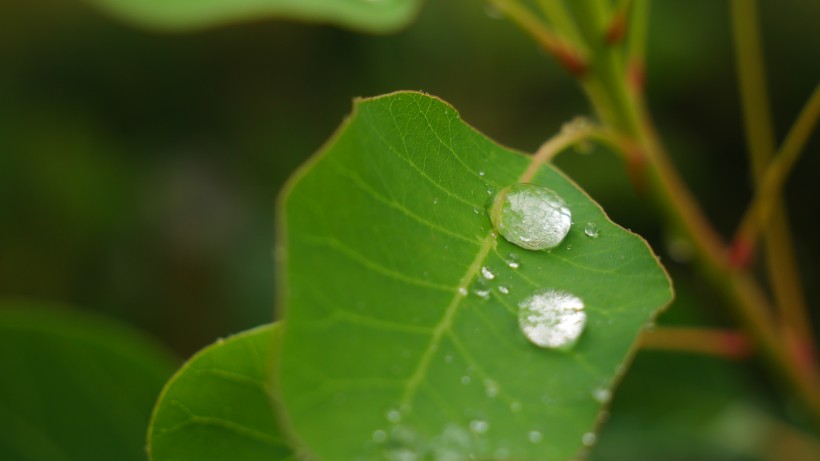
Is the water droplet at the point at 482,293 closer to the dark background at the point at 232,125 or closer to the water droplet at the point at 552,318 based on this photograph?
the water droplet at the point at 552,318

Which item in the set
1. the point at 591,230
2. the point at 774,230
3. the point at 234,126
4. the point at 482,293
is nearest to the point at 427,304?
the point at 482,293

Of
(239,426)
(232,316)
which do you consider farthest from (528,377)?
(232,316)

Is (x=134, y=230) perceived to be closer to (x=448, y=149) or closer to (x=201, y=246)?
(x=201, y=246)

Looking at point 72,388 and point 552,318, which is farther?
point 72,388

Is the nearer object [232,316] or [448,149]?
[448,149]

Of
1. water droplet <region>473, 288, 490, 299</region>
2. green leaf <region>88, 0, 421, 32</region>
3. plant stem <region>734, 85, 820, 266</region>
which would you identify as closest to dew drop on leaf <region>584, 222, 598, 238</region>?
water droplet <region>473, 288, 490, 299</region>

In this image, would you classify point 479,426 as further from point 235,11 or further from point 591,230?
point 235,11
